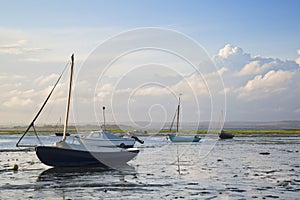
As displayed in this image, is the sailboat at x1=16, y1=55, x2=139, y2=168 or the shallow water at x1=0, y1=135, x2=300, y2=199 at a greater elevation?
the sailboat at x1=16, y1=55, x2=139, y2=168

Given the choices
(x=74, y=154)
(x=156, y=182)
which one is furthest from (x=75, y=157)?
(x=156, y=182)

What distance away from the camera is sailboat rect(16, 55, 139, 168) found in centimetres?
3309

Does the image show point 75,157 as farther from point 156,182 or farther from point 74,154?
point 156,182

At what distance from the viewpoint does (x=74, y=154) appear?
110 feet

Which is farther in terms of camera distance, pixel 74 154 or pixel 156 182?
pixel 74 154

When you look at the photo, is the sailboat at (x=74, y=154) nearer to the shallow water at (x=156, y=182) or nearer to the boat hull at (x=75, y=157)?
the boat hull at (x=75, y=157)

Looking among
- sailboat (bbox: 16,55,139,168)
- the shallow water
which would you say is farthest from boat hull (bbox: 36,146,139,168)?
the shallow water

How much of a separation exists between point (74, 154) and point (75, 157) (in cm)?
29

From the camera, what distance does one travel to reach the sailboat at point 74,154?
109 feet

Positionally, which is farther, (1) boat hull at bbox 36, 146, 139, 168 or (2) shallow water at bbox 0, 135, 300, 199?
(1) boat hull at bbox 36, 146, 139, 168

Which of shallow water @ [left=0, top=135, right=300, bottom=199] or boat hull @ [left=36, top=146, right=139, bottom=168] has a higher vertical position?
boat hull @ [left=36, top=146, right=139, bottom=168]

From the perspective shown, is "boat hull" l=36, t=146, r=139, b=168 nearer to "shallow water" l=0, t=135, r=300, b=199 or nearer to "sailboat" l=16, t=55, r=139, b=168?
"sailboat" l=16, t=55, r=139, b=168

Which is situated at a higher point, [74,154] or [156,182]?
[74,154]

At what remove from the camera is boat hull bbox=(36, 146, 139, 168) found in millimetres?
33037
